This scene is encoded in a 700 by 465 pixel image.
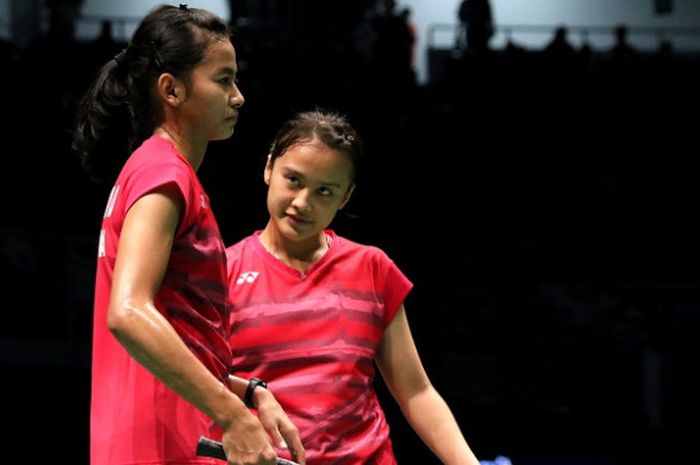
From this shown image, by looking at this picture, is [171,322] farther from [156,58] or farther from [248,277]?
[248,277]

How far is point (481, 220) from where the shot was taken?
704 cm

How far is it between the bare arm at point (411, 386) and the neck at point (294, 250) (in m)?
0.20

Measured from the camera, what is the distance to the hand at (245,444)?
158cm

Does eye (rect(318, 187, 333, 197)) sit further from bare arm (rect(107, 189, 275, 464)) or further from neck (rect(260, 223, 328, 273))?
bare arm (rect(107, 189, 275, 464))

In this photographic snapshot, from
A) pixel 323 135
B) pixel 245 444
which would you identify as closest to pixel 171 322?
pixel 245 444

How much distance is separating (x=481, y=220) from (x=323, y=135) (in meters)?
4.74

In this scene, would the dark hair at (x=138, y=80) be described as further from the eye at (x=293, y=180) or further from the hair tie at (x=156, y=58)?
the eye at (x=293, y=180)

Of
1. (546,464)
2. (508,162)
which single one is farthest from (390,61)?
(546,464)

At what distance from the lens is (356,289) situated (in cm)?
236

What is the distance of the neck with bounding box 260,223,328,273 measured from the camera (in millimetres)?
2375

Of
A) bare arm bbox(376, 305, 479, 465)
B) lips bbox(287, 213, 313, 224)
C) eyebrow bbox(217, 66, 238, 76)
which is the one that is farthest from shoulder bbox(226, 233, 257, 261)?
eyebrow bbox(217, 66, 238, 76)

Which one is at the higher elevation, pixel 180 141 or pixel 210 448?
pixel 180 141

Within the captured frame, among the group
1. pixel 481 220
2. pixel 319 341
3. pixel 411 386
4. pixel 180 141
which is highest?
pixel 180 141

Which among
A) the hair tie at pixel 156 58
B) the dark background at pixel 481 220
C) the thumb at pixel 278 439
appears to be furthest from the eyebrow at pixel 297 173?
the dark background at pixel 481 220
